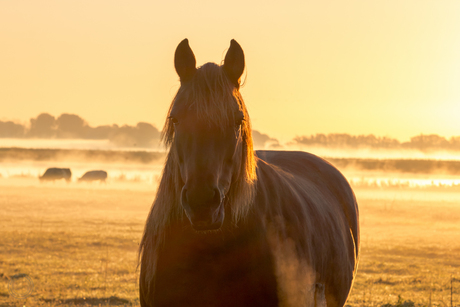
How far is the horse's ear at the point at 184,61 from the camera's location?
10.9 feet

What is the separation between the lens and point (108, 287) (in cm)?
1320

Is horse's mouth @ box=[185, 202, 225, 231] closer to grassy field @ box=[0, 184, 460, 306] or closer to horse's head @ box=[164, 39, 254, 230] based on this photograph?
horse's head @ box=[164, 39, 254, 230]

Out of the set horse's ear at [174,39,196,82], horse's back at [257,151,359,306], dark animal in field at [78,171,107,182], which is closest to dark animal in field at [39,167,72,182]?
dark animal in field at [78,171,107,182]

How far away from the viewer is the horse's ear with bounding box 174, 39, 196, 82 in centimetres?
331

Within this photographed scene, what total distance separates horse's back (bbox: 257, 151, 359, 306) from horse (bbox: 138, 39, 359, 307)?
0.14 feet

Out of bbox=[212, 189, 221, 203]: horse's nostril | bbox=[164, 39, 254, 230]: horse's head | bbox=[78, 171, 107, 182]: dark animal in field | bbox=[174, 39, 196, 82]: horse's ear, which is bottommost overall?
bbox=[78, 171, 107, 182]: dark animal in field

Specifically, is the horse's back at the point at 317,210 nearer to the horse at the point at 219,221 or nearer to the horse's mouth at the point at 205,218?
the horse at the point at 219,221

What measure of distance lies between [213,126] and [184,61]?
2.14ft

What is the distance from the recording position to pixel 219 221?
2.74 meters

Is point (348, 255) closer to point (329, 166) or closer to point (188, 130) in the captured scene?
point (329, 166)

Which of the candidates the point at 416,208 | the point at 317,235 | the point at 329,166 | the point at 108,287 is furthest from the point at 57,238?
the point at 416,208

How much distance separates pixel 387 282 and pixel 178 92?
585 inches

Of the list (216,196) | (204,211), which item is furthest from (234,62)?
(204,211)

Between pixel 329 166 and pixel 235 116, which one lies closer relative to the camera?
pixel 235 116
